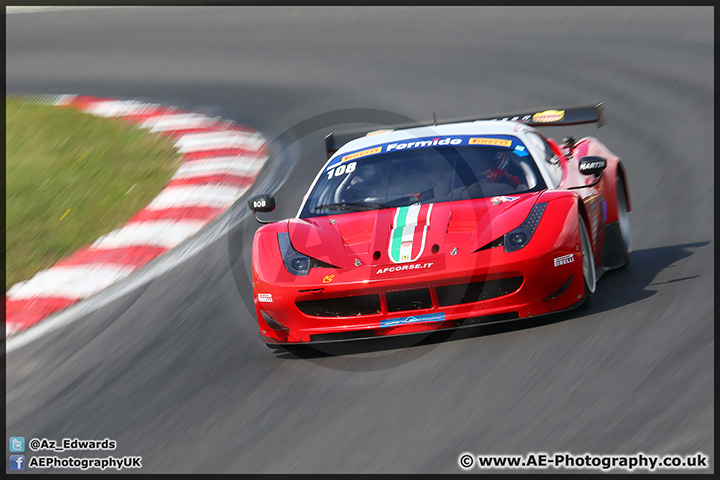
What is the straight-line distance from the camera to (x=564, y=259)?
5.46 meters

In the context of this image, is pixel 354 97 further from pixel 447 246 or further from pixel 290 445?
pixel 290 445

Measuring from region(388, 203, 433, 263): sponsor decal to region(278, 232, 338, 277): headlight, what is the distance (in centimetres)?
37

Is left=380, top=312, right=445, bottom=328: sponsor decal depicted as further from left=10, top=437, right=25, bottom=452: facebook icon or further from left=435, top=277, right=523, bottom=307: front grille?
left=10, top=437, right=25, bottom=452: facebook icon

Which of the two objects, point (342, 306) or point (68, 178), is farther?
point (68, 178)

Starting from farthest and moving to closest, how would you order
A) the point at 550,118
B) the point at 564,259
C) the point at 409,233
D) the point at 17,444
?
1. the point at 550,118
2. the point at 409,233
3. the point at 564,259
4. the point at 17,444

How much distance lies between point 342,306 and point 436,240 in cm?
63

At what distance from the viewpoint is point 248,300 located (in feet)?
23.1

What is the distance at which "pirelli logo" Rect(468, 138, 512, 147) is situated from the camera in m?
6.44

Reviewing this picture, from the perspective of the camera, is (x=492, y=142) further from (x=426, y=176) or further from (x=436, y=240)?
(x=436, y=240)

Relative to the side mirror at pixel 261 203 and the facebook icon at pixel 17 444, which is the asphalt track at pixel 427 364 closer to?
the facebook icon at pixel 17 444

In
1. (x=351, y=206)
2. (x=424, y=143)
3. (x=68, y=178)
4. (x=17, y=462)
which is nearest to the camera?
(x=17, y=462)

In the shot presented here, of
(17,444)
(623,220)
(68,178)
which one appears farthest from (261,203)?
(68,178)

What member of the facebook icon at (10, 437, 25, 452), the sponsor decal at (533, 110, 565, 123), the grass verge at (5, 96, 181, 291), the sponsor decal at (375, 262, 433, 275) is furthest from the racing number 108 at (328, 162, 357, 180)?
the grass verge at (5, 96, 181, 291)

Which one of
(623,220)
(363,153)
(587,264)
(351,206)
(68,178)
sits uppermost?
(363,153)
